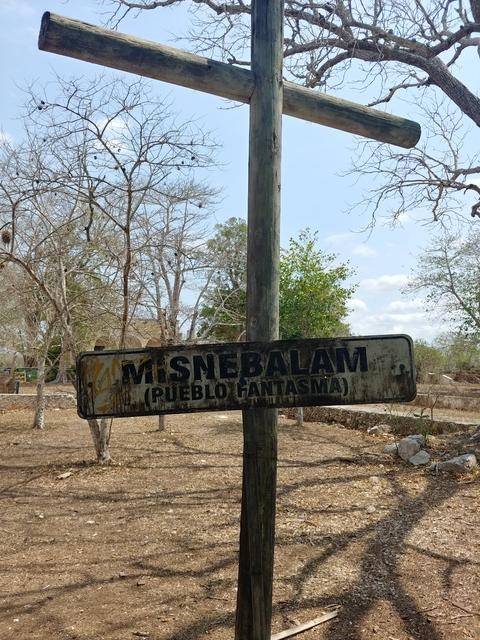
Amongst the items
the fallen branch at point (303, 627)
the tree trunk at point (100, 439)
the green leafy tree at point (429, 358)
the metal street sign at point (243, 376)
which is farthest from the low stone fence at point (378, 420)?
the green leafy tree at point (429, 358)

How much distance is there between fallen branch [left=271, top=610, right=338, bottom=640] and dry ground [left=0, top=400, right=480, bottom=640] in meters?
0.03

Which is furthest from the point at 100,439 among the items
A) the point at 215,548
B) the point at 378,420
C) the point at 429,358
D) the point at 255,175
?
the point at 429,358

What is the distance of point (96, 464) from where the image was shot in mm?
8172

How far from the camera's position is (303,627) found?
314 centimetres

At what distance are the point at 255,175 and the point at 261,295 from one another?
0.53 meters

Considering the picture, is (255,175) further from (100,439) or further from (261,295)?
(100,439)

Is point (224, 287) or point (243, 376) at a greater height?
point (224, 287)

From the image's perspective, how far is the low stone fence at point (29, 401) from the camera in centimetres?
1662

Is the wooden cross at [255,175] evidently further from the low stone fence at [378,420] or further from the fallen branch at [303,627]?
the low stone fence at [378,420]

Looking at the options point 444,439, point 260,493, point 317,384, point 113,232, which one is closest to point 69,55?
point 317,384

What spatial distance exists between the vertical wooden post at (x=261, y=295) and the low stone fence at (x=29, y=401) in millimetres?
15479

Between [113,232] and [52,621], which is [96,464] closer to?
[113,232]

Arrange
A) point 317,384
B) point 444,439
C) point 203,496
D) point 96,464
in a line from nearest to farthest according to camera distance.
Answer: point 317,384
point 203,496
point 96,464
point 444,439

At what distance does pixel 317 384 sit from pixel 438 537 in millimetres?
3451
